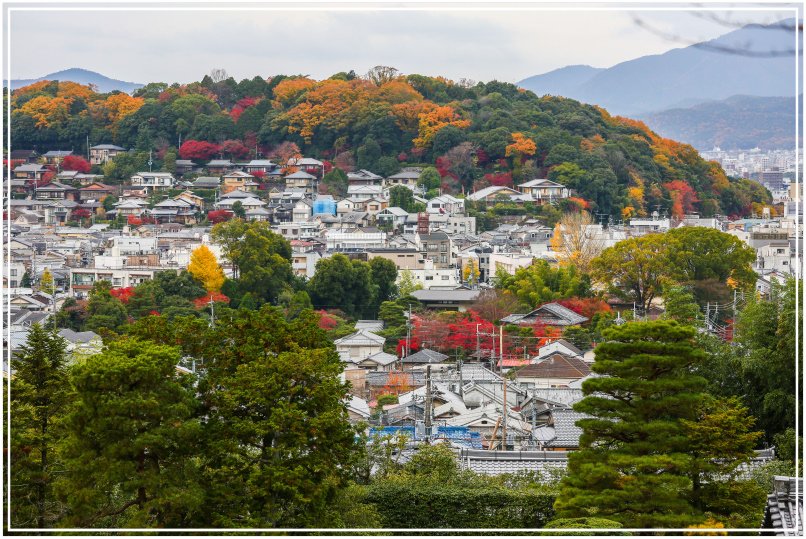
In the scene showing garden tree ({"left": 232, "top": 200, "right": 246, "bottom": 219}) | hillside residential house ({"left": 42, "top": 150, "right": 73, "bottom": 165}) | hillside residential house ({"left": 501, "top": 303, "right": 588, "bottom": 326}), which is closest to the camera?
hillside residential house ({"left": 501, "top": 303, "right": 588, "bottom": 326})

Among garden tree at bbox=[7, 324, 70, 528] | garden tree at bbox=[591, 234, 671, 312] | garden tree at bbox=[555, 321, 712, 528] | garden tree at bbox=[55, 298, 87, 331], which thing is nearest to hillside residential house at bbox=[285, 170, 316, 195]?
garden tree at bbox=[55, 298, 87, 331]

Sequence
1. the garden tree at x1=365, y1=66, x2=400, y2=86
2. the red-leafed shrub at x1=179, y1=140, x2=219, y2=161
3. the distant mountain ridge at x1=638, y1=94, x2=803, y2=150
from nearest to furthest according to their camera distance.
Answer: the red-leafed shrub at x1=179, y1=140, x2=219, y2=161, the garden tree at x1=365, y1=66, x2=400, y2=86, the distant mountain ridge at x1=638, y1=94, x2=803, y2=150

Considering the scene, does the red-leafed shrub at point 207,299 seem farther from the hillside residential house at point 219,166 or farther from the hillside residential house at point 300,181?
the hillside residential house at point 219,166

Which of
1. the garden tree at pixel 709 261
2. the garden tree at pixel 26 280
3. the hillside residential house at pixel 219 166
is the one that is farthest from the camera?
the hillside residential house at pixel 219 166

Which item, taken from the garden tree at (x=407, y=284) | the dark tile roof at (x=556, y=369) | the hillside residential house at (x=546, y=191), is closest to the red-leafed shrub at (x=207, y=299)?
the garden tree at (x=407, y=284)

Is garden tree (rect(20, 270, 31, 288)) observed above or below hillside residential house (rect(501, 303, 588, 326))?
above

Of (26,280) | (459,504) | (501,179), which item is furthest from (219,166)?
(459,504)

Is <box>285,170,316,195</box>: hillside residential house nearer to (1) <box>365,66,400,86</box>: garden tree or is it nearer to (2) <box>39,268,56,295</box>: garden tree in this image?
(1) <box>365,66,400,86</box>: garden tree
